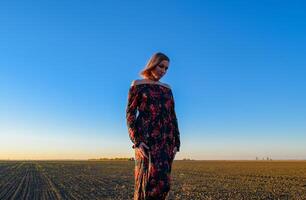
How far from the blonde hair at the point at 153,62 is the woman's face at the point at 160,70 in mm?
22

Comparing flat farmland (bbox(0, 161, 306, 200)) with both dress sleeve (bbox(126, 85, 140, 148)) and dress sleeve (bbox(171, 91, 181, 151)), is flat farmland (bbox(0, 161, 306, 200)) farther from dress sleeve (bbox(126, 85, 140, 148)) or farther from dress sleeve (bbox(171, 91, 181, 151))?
dress sleeve (bbox(126, 85, 140, 148))

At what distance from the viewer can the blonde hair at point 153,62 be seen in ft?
11.4

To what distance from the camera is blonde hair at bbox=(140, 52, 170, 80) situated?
349 cm

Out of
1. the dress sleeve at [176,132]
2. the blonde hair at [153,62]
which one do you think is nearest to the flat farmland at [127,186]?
the dress sleeve at [176,132]

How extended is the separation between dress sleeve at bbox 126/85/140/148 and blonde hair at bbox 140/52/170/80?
0.15m

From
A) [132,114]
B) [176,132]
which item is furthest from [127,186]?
[132,114]

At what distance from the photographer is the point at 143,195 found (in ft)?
11.0

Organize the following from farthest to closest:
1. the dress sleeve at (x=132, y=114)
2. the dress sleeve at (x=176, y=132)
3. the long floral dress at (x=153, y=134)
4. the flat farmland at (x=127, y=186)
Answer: the flat farmland at (x=127, y=186), the dress sleeve at (x=176, y=132), the dress sleeve at (x=132, y=114), the long floral dress at (x=153, y=134)

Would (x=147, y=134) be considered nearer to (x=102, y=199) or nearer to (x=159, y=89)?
(x=159, y=89)

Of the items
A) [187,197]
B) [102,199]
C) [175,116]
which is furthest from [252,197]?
[175,116]

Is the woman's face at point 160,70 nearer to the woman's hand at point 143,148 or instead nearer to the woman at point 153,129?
the woman at point 153,129

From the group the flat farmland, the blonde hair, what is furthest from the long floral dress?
the flat farmland

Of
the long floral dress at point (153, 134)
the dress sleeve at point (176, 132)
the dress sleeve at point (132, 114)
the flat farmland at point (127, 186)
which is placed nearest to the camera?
the long floral dress at point (153, 134)

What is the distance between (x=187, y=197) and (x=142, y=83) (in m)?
12.6
